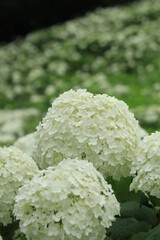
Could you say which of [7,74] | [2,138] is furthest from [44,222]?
[7,74]

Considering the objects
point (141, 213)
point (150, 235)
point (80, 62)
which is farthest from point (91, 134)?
point (80, 62)

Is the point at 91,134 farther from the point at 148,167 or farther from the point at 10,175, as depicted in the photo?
the point at 10,175

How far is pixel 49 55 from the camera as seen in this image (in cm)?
1541

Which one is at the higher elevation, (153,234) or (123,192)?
(123,192)

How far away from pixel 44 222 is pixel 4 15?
18164 mm

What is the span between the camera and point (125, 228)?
130 inches

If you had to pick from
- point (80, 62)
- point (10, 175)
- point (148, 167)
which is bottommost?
point (148, 167)

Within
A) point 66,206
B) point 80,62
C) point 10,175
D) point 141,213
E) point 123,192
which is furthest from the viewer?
point 80,62

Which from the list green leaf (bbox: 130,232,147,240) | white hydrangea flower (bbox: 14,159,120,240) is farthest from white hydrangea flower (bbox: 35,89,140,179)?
green leaf (bbox: 130,232,147,240)

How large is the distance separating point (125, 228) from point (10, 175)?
694 millimetres

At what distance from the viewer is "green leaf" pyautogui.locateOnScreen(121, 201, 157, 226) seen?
341 cm

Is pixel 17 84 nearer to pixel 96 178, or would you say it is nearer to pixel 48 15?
pixel 48 15

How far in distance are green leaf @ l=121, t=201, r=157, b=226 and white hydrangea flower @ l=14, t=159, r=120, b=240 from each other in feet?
0.88

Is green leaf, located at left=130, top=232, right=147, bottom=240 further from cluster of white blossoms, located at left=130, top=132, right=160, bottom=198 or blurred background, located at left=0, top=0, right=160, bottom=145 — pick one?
blurred background, located at left=0, top=0, right=160, bottom=145
